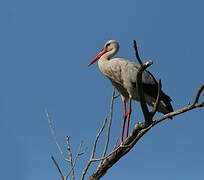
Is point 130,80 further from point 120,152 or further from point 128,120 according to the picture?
point 120,152

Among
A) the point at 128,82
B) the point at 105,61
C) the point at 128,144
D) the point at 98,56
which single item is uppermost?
the point at 98,56

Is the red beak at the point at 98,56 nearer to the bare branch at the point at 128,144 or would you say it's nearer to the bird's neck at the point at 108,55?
the bird's neck at the point at 108,55

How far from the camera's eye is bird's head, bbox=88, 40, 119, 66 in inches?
429

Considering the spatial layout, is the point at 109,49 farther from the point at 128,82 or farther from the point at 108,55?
the point at 128,82

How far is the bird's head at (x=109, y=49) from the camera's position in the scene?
10.9m

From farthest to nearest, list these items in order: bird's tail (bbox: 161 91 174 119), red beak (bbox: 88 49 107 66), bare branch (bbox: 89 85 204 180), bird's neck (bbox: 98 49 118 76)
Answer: red beak (bbox: 88 49 107 66) → bird's neck (bbox: 98 49 118 76) → bird's tail (bbox: 161 91 174 119) → bare branch (bbox: 89 85 204 180)

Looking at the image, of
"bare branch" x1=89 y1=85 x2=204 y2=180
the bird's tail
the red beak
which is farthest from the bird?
"bare branch" x1=89 y1=85 x2=204 y2=180

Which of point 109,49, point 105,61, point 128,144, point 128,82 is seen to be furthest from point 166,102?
point 128,144

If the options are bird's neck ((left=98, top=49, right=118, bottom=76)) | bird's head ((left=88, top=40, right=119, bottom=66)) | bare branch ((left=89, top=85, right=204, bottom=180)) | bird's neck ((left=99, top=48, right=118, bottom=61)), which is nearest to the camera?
bare branch ((left=89, top=85, right=204, bottom=180))

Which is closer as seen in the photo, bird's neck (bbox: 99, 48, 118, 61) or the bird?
the bird

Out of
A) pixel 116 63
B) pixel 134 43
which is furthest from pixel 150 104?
pixel 134 43

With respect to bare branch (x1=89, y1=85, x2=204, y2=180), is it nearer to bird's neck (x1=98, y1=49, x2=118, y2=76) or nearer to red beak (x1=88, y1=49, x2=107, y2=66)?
bird's neck (x1=98, y1=49, x2=118, y2=76)

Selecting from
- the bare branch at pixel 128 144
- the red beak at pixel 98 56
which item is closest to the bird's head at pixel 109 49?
the red beak at pixel 98 56

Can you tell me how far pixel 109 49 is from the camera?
36.2 ft
